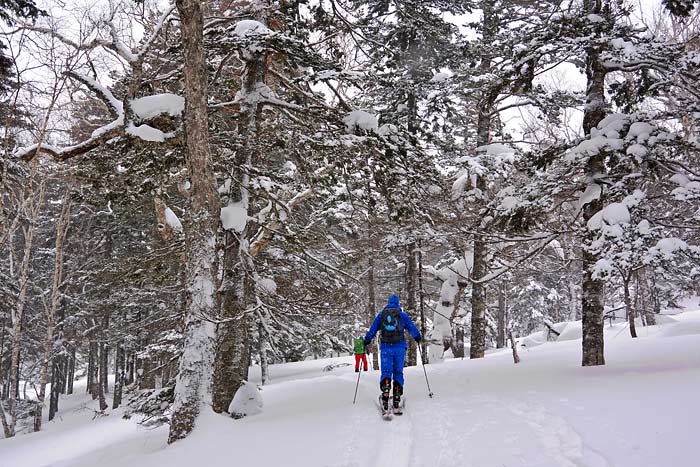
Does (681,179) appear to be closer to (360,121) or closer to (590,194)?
(590,194)

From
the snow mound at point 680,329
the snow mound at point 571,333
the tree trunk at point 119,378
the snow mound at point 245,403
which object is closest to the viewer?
the snow mound at point 245,403

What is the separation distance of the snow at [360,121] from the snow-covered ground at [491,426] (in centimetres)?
503

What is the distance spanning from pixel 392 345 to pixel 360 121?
429cm

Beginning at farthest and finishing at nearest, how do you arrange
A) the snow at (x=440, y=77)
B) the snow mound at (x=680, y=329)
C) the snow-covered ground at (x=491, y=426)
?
the snow mound at (x=680, y=329)
the snow at (x=440, y=77)
the snow-covered ground at (x=491, y=426)

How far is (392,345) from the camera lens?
8492 millimetres

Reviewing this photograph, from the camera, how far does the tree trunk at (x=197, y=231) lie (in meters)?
6.69

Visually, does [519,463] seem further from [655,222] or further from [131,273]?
[131,273]

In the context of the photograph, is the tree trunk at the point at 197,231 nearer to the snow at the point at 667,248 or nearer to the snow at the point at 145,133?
the snow at the point at 145,133

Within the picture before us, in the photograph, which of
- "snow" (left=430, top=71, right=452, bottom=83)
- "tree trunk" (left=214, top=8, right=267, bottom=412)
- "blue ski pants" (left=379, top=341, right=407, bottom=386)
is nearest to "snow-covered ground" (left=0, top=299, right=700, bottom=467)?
"blue ski pants" (left=379, top=341, right=407, bottom=386)

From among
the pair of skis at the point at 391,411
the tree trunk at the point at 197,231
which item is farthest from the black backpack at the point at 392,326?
the tree trunk at the point at 197,231

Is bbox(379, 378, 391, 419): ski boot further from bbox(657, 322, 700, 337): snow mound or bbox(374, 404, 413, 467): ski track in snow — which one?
bbox(657, 322, 700, 337): snow mound

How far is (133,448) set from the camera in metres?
8.20

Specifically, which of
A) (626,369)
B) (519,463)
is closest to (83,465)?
(519,463)

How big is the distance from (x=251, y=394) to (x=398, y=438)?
3.32 meters
